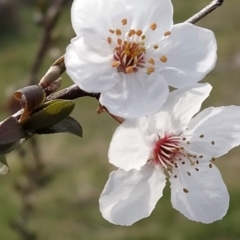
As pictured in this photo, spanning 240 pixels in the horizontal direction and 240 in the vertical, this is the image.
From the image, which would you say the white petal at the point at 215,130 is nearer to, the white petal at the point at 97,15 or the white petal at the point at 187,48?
the white petal at the point at 187,48

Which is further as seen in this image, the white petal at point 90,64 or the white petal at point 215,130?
the white petal at point 215,130

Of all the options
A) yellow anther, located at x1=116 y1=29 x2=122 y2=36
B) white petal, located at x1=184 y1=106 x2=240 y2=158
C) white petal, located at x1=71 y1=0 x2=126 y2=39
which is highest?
white petal, located at x1=71 y1=0 x2=126 y2=39

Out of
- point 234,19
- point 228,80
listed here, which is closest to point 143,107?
point 228,80

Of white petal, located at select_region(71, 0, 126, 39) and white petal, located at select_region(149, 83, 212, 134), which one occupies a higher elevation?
white petal, located at select_region(71, 0, 126, 39)

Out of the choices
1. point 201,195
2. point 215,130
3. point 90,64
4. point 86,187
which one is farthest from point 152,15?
point 86,187

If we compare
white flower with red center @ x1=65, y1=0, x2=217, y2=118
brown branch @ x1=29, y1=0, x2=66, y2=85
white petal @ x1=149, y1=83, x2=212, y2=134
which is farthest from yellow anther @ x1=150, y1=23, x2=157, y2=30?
brown branch @ x1=29, y1=0, x2=66, y2=85

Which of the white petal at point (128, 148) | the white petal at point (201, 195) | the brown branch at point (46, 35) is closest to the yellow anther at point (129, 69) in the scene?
the white petal at point (128, 148)

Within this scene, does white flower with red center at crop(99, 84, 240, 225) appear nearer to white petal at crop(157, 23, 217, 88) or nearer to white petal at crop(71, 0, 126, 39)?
white petal at crop(157, 23, 217, 88)
